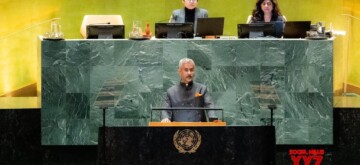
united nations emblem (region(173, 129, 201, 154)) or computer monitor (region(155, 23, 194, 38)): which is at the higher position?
computer monitor (region(155, 23, 194, 38))

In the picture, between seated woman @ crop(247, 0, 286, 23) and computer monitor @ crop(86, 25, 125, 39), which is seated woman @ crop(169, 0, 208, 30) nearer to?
seated woman @ crop(247, 0, 286, 23)

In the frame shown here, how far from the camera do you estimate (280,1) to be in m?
12.8

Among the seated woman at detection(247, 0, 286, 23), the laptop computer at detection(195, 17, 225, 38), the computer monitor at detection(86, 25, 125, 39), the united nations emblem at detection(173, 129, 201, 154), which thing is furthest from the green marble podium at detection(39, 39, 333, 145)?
the united nations emblem at detection(173, 129, 201, 154)

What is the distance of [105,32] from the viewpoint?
895 centimetres

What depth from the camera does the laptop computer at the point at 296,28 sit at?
8938 millimetres

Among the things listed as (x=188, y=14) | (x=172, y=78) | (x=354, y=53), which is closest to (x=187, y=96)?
(x=172, y=78)

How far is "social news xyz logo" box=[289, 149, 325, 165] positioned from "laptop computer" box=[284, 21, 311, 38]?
1.20 meters

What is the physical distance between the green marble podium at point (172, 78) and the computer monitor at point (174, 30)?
0.86 ft

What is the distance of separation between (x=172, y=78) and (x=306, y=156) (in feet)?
5.11

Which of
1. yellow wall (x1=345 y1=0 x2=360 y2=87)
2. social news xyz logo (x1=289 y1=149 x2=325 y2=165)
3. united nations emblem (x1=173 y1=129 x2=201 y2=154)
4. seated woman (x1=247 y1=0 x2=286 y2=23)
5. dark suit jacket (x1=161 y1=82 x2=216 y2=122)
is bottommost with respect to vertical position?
social news xyz logo (x1=289 y1=149 x2=325 y2=165)

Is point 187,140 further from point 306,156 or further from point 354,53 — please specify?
point 354,53

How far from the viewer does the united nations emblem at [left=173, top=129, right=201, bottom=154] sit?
275 inches

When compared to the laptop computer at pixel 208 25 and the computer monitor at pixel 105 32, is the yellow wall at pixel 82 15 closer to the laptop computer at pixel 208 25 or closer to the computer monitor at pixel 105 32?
the laptop computer at pixel 208 25

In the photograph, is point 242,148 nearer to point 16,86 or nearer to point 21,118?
point 21,118
